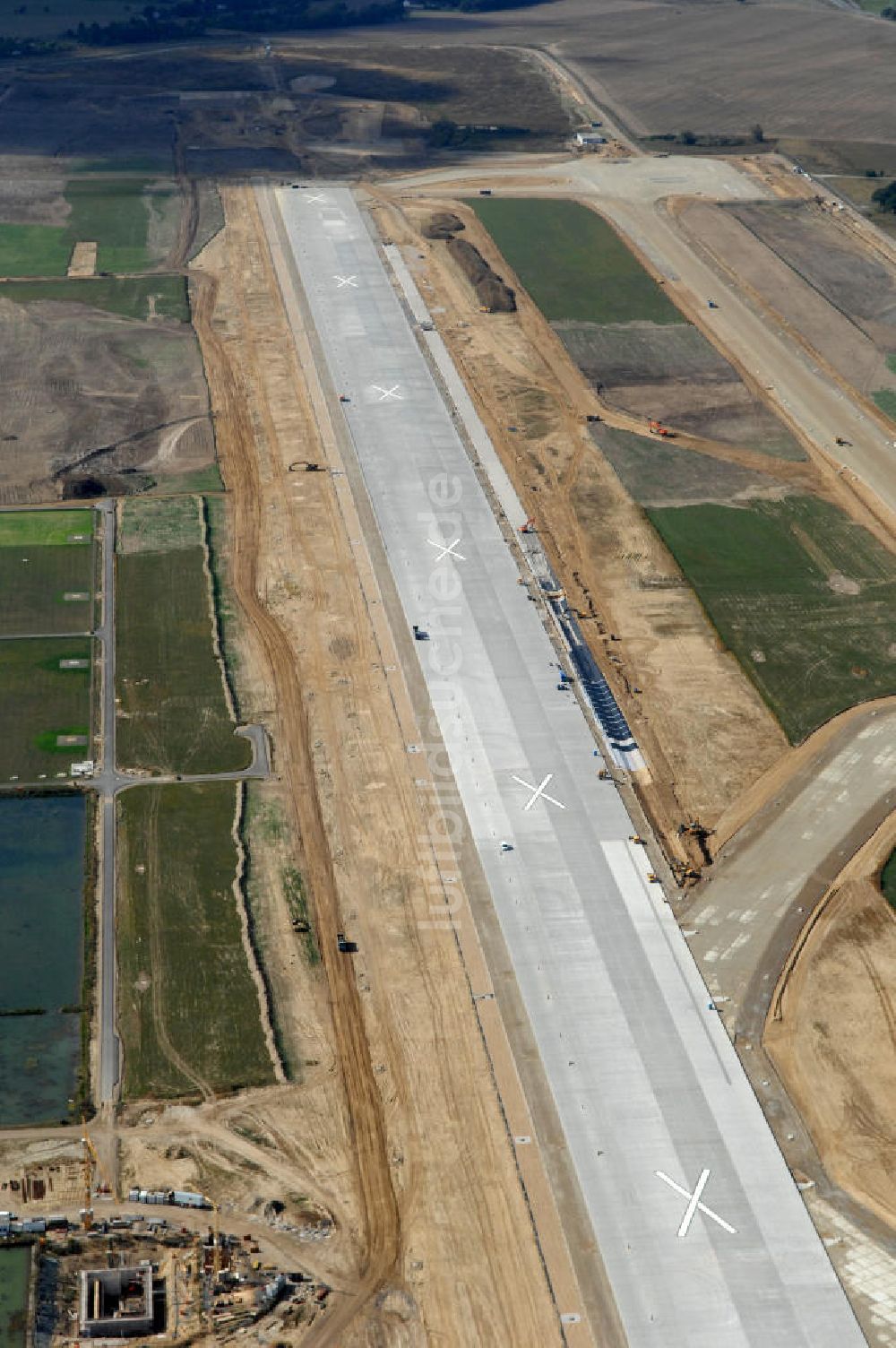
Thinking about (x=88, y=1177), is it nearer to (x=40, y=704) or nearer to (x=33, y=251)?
(x=40, y=704)

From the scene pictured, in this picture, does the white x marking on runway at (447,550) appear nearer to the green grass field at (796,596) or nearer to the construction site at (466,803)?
the construction site at (466,803)

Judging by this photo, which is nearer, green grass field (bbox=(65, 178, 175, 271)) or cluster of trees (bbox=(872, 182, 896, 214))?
green grass field (bbox=(65, 178, 175, 271))

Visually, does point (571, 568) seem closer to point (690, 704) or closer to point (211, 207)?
point (690, 704)

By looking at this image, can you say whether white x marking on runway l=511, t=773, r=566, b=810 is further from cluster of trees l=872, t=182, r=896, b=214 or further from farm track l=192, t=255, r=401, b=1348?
cluster of trees l=872, t=182, r=896, b=214

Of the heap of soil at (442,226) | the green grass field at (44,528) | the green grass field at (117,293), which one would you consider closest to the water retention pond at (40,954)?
the green grass field at (44,528)

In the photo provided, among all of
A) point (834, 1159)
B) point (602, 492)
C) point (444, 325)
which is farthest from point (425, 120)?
→ point (834, 1159)

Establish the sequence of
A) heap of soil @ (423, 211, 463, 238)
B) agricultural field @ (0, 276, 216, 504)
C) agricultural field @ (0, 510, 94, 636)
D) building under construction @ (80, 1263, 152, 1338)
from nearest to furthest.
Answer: building under construction @ (80, 1263, 152, 1338) < agricultural field @ (0, 510, 94, 636) < agricultural field @ (0, 276, 216, 504) < heap of soil @ (423, 211, 463, 238)

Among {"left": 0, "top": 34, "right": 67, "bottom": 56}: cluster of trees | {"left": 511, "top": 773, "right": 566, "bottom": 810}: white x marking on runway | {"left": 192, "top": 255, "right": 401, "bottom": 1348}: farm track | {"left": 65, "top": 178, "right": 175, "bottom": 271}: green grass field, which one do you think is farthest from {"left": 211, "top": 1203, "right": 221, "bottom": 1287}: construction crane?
{"left": 0, "top": 34, "right": 67, "bottom": 56}: cluster of trees
